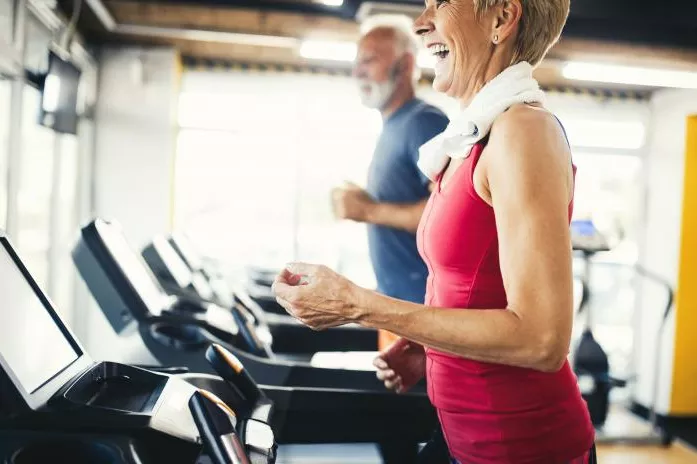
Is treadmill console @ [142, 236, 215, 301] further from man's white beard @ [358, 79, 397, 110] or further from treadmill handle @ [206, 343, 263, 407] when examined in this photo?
treadmill handle @ [206, 343, 263, 407]

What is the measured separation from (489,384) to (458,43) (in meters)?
0.58

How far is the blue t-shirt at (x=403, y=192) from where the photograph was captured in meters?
2.14

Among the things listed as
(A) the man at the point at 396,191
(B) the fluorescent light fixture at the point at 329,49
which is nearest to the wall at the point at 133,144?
(B) the fluorescent light fixture at the point at 329,49

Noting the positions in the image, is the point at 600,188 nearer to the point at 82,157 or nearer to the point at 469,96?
the point at 82,157

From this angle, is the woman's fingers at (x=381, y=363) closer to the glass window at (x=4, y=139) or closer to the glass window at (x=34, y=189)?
the glass window at (x=4, y=139)

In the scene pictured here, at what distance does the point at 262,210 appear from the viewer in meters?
6.36

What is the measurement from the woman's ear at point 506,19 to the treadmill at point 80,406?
29.4 inches

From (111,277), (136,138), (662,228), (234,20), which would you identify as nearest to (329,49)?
(234,20)

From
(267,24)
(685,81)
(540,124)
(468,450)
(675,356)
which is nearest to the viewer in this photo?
(540,124)

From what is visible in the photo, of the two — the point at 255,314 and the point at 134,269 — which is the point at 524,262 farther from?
the point at 255,314

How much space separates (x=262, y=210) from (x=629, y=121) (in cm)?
376

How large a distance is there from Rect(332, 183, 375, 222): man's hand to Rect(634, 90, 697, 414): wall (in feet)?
14.8

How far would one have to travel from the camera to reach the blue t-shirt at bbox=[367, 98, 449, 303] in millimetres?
2139

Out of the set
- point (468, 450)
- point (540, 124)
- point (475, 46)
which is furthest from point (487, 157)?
point (468, 450)
